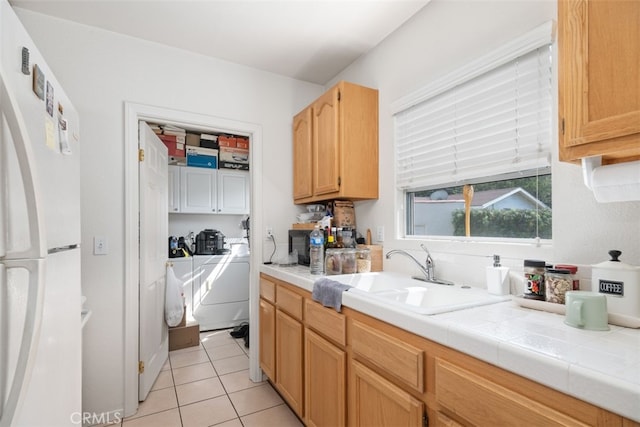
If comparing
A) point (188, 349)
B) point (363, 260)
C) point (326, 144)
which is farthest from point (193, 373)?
point (326, 144)

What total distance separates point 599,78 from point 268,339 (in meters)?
2.34

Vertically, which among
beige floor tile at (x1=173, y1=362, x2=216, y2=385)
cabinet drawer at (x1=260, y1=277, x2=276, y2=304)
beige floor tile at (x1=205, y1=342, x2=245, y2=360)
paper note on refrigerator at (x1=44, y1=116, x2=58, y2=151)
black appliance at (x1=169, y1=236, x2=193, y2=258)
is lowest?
beige floor tile at (x1=205, y1=342, x2=245, y2=360)

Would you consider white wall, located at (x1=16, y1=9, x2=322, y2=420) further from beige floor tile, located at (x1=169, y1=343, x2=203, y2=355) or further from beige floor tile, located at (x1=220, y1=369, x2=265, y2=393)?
beige floor tile, located at (x1=169, y1=343, x2=203, y2=355)

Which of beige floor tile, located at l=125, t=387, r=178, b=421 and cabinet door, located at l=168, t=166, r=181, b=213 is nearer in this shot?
beige floor tile, located at l=125, t=387, r=178, b=421

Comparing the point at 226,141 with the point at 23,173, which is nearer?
the point at 23,173

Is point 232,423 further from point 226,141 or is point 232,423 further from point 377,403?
point 226,141

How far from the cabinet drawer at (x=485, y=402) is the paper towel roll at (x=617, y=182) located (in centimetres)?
72

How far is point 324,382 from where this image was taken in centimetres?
159

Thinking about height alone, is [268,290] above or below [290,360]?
above

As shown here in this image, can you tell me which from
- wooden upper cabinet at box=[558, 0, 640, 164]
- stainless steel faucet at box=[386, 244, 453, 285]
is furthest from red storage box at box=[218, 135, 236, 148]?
wooden upper cabinet at box=[558, 0, 640, 164]

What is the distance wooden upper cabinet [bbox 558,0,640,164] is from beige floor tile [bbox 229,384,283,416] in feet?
7.43

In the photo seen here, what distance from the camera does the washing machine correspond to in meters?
3.60

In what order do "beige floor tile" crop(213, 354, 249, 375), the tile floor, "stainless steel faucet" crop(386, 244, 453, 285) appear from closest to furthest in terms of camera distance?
"stainless steel faucet" crop(386, 244, 453, 285), the tile floor, "beige floor tile" crop(213, 354, 249, 375)

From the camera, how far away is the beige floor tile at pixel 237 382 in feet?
7.83
